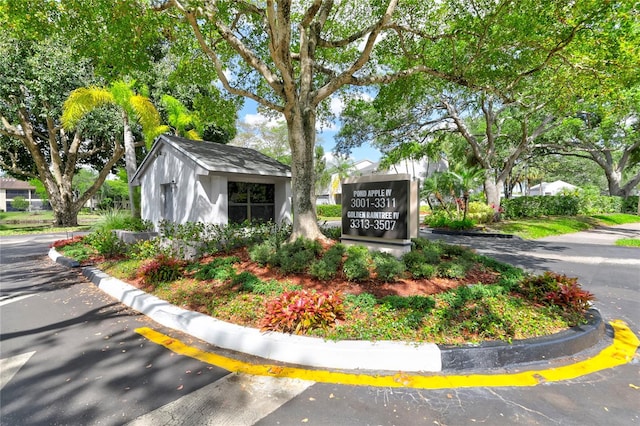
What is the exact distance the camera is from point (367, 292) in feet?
15.9

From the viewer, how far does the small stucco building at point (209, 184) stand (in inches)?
392

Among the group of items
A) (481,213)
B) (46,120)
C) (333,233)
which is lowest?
(333,233)

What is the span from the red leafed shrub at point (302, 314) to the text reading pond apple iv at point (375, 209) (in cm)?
288

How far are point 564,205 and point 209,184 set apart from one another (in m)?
27.0

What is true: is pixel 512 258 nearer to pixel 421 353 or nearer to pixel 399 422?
pixel 421 353

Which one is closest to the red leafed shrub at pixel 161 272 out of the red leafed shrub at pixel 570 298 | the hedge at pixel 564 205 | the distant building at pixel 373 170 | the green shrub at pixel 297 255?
the green shrub at pixel 297 255

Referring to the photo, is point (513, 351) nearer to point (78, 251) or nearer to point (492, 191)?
point (78, 251)

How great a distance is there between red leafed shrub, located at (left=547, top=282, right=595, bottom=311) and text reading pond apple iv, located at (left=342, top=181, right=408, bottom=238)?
260 cm

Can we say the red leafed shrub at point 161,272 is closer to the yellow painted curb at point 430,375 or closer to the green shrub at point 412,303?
the yellow painted curb at point 430,375

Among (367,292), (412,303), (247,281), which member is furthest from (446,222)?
(247,281)

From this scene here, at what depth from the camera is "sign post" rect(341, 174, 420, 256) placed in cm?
629

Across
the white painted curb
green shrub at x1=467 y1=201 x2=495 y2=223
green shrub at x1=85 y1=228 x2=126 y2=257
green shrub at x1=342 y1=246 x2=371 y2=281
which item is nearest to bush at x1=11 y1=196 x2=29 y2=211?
green shrub at x1=85 y1=228 x2=126 y2=257

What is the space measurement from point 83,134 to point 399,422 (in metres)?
26.3

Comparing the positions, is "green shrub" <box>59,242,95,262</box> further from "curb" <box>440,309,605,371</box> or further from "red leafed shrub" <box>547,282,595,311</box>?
"red leafed shrub" <box>547,282,595,311</box>
